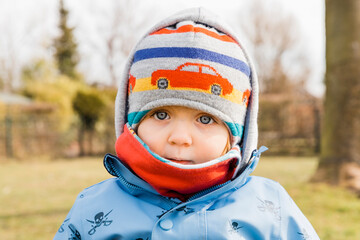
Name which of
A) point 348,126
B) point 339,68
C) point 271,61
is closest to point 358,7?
point 339,68

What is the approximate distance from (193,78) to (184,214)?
50cm

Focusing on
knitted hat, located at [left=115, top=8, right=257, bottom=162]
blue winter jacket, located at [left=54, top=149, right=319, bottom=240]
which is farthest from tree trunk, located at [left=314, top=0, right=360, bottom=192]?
knitted hat, located at [left=115, top=8, right=257, bottom=162]

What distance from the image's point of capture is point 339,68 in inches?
243

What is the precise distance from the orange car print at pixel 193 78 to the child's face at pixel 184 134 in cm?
9

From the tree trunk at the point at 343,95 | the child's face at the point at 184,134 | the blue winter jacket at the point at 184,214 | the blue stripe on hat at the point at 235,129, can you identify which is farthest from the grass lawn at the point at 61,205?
the child's face at the point at 184,134

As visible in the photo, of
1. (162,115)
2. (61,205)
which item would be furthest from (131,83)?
(61,205)

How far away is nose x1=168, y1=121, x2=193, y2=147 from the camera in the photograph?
1427mm

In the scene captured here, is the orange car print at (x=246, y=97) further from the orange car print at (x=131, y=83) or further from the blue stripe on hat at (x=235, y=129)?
the orange car print at (x=131, y=83)

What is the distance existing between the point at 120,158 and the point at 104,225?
0.28 meters

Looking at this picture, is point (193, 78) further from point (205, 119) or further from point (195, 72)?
point (205, 119)

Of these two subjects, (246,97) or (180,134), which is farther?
(246,97)

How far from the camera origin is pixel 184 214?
147cm

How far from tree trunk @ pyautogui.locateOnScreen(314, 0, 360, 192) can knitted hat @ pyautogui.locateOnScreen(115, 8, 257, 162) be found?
16.2 feet

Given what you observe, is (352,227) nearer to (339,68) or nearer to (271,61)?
(339,68)
